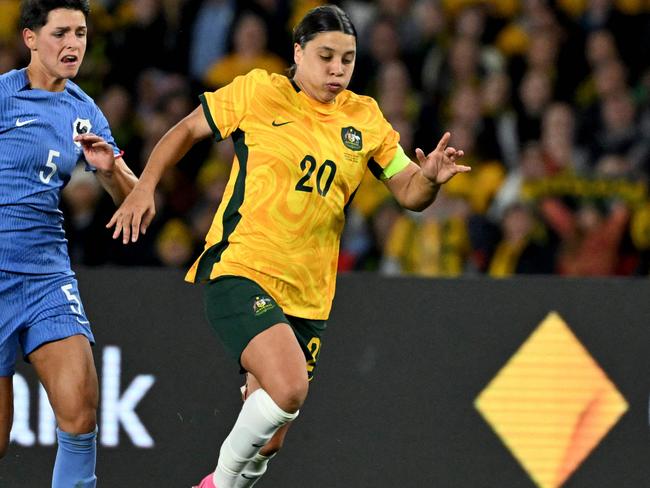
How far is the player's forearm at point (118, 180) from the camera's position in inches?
227

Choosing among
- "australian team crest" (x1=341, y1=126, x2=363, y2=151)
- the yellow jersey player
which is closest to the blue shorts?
the yellow jersey player

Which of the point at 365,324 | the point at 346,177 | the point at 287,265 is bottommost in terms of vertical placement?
the point at 365,324

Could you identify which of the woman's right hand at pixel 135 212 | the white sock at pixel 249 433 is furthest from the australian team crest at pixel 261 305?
the woman's right hand at pixel 135 212

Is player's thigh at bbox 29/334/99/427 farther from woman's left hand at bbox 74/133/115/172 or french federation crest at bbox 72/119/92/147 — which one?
french federation crest at bbox 72/119/92/147

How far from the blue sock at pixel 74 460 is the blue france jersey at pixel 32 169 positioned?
70 centimetres

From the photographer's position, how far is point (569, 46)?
1018 centimetres

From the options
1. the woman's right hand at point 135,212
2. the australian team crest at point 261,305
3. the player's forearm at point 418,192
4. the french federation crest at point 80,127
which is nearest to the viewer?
the woman's right hand at point 135,212

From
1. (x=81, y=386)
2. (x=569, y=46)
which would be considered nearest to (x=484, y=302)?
(x=81, y=386)

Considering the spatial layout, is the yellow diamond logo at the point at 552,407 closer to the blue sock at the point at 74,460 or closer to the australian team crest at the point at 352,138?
the australian team crest at the point at 352,138

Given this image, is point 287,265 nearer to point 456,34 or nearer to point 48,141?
point 48,141

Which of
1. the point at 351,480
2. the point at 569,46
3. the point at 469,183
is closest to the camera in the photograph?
the point at 351,480

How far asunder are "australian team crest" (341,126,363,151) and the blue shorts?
1.36m

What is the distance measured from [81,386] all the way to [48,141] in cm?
101

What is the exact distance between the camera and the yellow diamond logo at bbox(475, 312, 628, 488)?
22.9 feet
